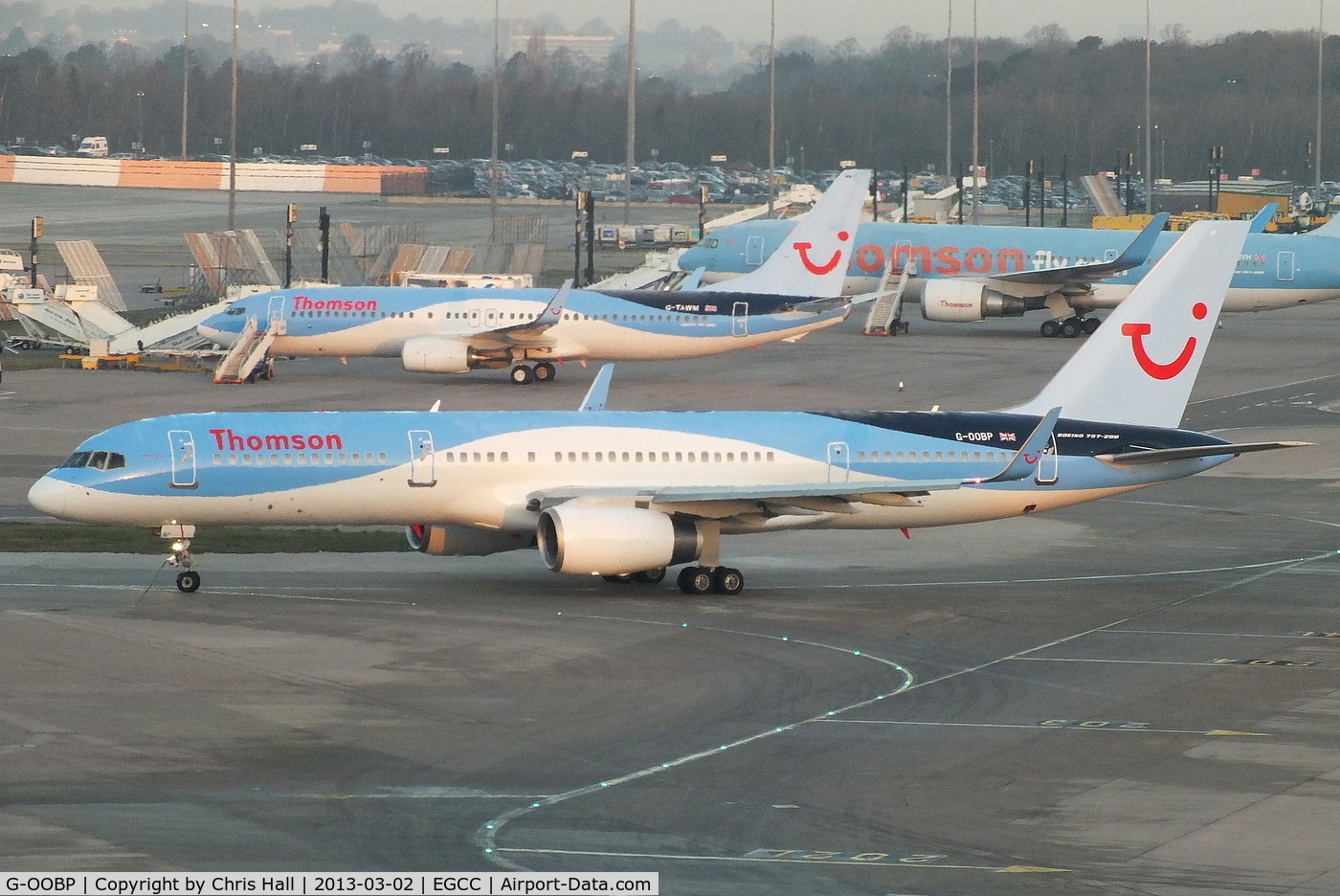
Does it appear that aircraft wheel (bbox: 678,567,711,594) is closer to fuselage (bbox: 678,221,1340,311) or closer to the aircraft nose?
the aircraft nose

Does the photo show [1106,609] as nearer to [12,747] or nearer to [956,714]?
[956,714]

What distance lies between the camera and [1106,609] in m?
36.4

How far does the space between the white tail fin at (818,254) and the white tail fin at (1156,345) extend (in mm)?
34866

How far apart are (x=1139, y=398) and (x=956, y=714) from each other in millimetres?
14170

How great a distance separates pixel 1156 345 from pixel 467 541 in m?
15.5

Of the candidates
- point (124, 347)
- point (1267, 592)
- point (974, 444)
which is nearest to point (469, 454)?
point (974, 444)


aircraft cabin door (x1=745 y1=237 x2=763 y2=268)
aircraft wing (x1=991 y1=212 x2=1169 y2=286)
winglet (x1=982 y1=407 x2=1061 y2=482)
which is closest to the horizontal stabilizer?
winglet (x1=982 y1=407 x2=1061 y2=482)

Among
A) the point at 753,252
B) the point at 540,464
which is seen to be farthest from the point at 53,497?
the point at 753,252

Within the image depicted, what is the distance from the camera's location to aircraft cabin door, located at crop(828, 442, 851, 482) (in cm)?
3869

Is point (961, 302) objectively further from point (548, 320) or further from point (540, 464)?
point (540, 464)

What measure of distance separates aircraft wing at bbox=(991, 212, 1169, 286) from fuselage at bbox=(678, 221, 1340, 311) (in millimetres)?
1109

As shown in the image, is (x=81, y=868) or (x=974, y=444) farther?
(x=974, y=444)

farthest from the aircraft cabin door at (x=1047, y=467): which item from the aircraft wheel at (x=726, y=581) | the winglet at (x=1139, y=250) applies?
the winglet at (x=1139, y=250)

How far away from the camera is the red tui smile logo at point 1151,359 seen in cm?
4016
